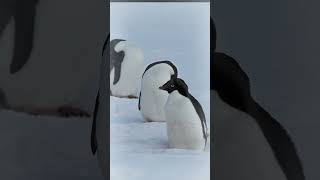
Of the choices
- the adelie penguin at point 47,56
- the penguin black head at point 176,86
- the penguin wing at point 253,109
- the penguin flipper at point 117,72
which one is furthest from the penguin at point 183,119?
the adelie penguin at point 47,56

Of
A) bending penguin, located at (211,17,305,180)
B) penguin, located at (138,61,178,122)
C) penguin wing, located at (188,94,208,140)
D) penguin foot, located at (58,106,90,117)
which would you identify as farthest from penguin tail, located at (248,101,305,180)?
penguin foot, located at (58,106,90,117)

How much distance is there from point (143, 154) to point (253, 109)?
0.66m

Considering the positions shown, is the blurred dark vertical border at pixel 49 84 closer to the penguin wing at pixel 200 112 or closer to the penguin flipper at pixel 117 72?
the penguin flipper at pixel 117 72

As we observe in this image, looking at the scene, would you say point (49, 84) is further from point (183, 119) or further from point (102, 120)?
point (183, 119)

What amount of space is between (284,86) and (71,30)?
1.23 meters

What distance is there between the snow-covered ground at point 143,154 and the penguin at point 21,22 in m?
0.55

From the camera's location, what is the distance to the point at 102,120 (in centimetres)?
258

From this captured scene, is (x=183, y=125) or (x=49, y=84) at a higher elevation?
(x=49, y=84)

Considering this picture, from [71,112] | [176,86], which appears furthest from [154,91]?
[71,112]

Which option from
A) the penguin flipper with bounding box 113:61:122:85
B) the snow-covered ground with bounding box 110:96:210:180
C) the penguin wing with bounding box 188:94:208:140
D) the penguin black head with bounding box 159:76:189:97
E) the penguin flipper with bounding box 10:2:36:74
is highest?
the penguin flipper with bounding box 10:2:36:74

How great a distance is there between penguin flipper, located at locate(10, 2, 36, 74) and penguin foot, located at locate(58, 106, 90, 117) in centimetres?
34

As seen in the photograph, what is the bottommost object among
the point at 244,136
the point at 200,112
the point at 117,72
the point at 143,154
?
the point at 143,154

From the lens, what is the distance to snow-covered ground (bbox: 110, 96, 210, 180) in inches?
103

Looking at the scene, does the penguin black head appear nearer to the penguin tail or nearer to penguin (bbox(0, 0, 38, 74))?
the penguin tail
